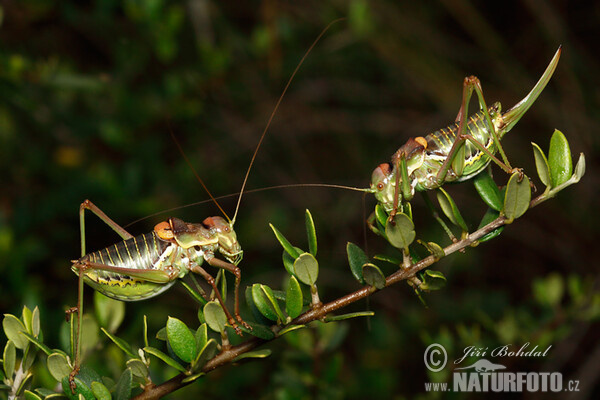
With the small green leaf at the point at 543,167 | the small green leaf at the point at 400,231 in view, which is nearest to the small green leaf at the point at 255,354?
the small green leaf at the point at 400,231

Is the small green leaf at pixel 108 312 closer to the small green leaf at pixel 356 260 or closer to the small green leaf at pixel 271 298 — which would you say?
the small green leaf at pixel 271 298

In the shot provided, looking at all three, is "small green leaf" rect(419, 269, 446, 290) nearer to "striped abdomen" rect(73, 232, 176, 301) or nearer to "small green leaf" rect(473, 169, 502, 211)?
"small green leaf" rect(473, 169, 502, 211)

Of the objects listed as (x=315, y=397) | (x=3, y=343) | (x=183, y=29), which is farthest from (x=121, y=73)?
(x=315, y=397)

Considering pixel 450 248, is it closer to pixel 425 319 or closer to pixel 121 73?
pixel 425 319

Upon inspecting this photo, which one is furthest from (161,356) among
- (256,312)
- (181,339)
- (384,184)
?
(384,184)

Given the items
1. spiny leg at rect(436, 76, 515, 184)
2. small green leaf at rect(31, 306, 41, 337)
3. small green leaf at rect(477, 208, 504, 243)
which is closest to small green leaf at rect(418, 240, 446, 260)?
small green leaf at rect(477, 208, 504, 243)
